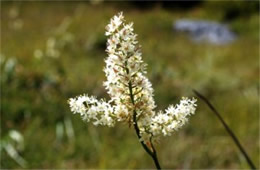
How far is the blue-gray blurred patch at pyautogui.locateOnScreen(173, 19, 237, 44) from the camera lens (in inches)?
662

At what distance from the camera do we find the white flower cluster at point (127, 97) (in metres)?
1.24

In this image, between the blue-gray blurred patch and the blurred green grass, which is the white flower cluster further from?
the blue-gray blurred patch

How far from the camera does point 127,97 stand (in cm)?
131

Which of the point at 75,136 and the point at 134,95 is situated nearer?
the point at 134,95

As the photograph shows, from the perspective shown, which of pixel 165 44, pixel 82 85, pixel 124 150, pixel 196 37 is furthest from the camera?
pixel 196 37

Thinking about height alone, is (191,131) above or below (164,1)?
below

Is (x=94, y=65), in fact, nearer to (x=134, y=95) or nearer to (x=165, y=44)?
(x=165, y=44)

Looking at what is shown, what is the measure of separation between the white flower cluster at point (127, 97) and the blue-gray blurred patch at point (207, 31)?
1514 cm

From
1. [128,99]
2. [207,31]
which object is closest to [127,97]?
[128,99]

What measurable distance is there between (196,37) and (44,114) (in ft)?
38.9

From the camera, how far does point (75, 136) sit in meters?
5.48

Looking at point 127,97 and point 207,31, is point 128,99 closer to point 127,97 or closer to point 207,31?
point 127,97

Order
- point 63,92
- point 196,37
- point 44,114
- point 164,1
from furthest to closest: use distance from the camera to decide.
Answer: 1. point 164,1
2. point 196,37
3. point 63,92
4. point 44,114

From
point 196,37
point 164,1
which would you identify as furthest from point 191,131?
point 164,1
